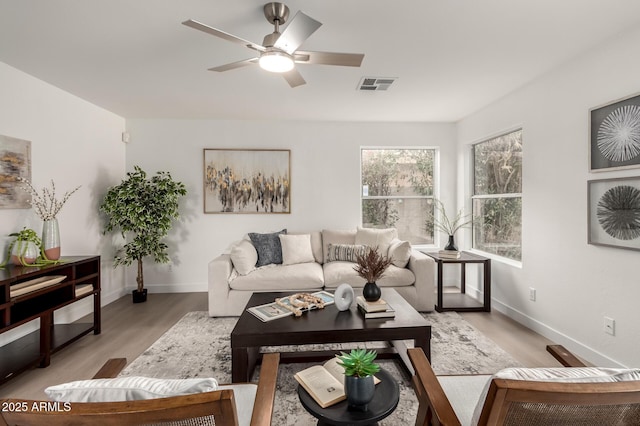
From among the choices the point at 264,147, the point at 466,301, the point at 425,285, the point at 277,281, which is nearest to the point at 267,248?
the point at 277,281

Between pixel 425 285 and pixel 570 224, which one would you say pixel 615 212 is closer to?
pixel 570 224

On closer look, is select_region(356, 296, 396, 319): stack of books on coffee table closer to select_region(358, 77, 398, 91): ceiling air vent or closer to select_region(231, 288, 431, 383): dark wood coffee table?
select_region(231, 288, 431, 383): dark wood coffee table

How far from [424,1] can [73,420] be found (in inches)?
94.0

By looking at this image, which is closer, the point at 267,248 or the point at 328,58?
the point at 328,58

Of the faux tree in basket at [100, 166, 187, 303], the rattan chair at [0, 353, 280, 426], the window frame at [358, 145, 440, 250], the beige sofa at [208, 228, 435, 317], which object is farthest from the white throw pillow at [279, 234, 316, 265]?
the rattan chair at [0, 353, 280, 426]

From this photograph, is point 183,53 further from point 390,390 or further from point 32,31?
point 390,390

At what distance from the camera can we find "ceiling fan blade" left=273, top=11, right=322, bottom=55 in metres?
1.67

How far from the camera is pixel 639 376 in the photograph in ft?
3.12

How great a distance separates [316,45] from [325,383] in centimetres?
224

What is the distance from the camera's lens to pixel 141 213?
390 cm

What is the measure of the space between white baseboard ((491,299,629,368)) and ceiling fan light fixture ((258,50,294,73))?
10.3ft

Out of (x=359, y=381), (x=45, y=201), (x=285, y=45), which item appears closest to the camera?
(x=359, y=381)

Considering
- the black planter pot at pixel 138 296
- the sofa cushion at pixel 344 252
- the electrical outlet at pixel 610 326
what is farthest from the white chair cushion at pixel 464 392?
the black planter pot at pixel 138 296

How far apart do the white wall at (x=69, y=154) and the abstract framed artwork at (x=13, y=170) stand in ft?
0.19
